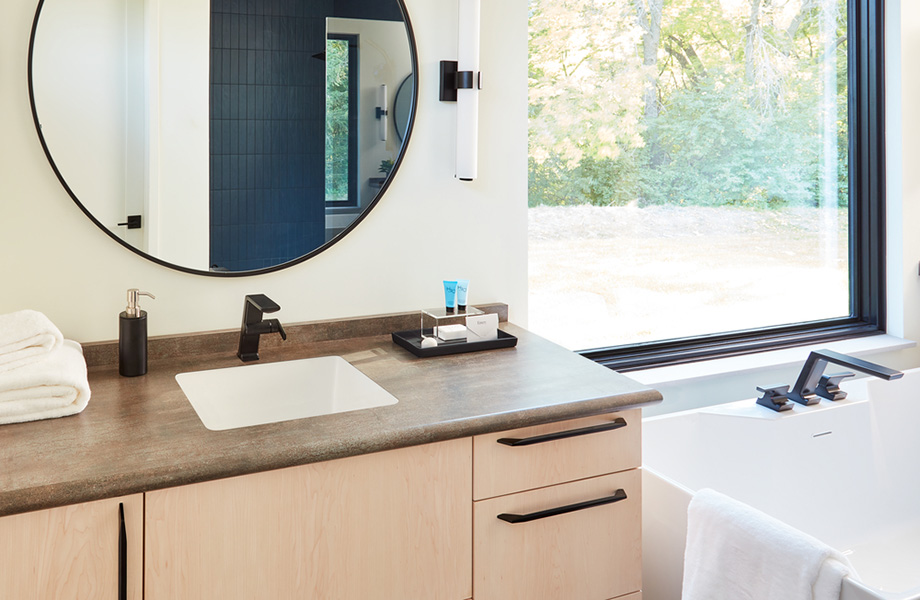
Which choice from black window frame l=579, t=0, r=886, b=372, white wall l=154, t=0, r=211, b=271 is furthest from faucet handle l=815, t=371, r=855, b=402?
white wall l=154, t=0, r=211, b=271

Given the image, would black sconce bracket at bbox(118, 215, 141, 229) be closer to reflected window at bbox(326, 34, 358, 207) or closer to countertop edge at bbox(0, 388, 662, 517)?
reflected window at bbox(326, 34, 358, 207)

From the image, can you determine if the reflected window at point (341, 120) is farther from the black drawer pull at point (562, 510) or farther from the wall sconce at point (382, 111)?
the black drawer pull at point (562, 510)

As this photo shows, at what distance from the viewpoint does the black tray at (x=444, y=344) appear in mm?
1778

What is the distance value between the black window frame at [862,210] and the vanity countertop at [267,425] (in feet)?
4.16

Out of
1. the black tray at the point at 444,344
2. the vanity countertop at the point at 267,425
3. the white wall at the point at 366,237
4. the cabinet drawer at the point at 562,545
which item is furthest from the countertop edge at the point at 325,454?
the white wall at the point at 366,237

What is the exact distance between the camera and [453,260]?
6.88ft

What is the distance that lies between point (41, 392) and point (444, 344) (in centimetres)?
86

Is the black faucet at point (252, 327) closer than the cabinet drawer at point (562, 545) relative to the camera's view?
No

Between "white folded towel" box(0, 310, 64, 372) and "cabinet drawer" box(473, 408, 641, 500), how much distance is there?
0.84 meters

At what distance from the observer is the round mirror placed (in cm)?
163

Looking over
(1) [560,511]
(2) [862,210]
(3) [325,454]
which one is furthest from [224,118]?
(2) [862,210]

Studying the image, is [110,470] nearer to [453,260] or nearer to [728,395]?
[453,260]

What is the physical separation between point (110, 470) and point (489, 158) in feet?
4.36

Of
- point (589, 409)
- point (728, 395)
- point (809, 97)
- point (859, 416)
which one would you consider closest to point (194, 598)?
point (589, 409)
